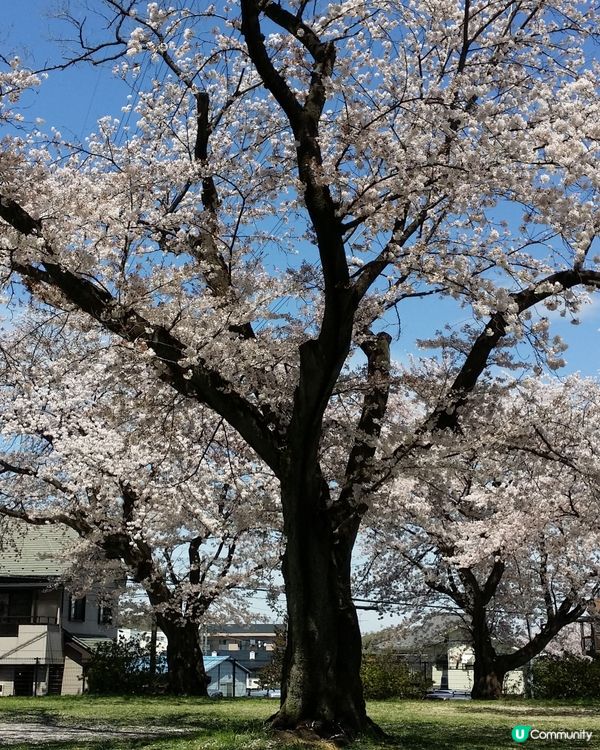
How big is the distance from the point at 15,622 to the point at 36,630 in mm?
865

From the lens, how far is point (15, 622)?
27.0 m

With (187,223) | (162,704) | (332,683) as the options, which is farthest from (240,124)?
(162,704)

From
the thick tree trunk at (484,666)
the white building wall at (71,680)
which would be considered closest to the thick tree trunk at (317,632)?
the thick tree trunk at (484,666)

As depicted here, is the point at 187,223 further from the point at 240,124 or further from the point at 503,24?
the point at 503,24

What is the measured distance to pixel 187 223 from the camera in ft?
30.7

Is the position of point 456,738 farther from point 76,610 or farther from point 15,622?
point 76,610

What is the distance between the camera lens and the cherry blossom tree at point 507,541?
40.7 ft

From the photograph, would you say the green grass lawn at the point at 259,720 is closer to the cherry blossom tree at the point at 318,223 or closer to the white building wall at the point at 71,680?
the cherry blossom tree at the point at 318,223

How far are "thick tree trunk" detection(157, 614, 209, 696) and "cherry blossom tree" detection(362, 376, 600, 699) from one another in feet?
16.1

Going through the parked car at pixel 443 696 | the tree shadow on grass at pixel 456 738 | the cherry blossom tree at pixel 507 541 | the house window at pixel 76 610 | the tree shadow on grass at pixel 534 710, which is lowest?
the parked car at pixel 443 696

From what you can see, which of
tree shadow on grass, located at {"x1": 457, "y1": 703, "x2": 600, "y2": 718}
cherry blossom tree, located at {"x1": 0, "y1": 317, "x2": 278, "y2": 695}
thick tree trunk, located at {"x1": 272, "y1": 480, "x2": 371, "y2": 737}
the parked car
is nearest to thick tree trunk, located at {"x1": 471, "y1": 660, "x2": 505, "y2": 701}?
the parked car

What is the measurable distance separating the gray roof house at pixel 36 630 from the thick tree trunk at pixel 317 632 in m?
19.1

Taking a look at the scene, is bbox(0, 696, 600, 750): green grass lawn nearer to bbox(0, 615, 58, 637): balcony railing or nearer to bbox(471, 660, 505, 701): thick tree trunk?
bbox(471, 660, 505, 701): thick tree trunk

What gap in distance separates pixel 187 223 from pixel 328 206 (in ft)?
9.71
